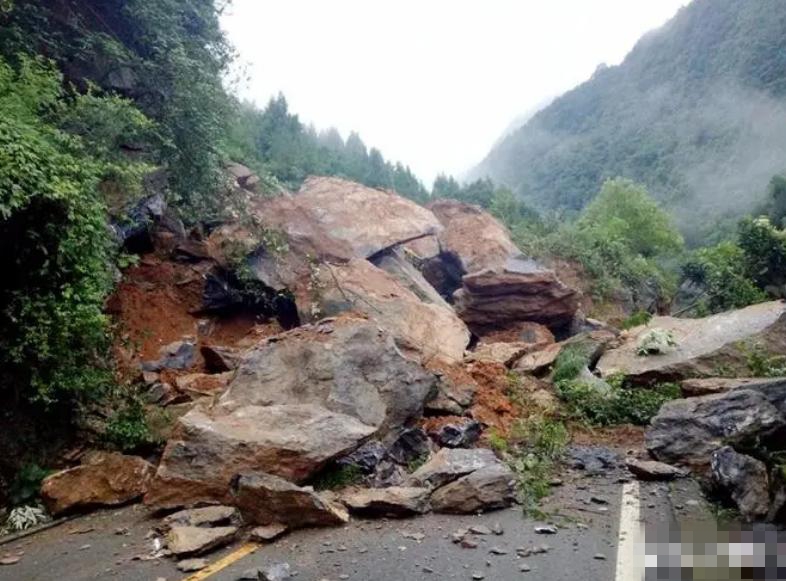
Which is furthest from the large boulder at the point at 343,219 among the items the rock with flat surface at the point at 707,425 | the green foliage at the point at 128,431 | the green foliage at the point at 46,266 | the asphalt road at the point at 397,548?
the asphalt road at the point at 397,548

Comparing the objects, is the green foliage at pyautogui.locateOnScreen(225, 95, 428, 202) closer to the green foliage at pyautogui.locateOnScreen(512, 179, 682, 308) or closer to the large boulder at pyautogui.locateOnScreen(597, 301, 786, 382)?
the green foliage at pyautogui.locateOnScreen(512, 179, 682, 308)

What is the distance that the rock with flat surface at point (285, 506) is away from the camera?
4.61m

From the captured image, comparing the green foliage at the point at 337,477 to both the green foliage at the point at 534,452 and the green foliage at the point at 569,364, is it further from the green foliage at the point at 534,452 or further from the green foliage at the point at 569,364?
the green foliage at the point at 569,364

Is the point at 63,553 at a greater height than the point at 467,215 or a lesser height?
lesser

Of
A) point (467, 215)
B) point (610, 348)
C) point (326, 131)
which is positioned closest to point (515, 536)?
point (610, 348)

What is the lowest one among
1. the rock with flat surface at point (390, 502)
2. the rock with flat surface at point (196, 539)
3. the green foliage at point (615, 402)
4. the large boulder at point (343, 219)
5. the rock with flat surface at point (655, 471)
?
the rock with flat surface at point (196, 539)

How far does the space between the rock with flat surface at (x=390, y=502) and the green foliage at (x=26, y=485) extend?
3.13 m

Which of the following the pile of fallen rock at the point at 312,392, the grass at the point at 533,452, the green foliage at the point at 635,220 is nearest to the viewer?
the pile of fallen rock at the point at 312,392

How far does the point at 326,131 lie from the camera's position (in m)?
55.6

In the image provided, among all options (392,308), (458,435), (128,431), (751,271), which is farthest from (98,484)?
(751,271)

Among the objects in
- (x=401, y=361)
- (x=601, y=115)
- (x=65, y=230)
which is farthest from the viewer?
(x=601, y=115)

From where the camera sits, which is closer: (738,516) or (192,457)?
(738,516)

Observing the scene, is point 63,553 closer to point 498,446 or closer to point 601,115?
point 498,446

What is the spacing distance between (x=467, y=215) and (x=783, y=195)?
24.4 metres
